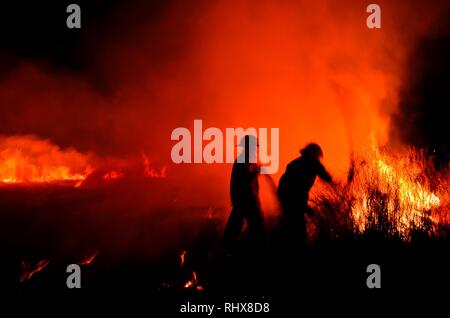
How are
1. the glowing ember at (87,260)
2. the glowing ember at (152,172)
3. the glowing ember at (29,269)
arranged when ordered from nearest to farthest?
the glowing ember at (29,269) < the glowing ember at (87,260) < the glowing ember at (152,172)

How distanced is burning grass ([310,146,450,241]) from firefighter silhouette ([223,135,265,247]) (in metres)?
0.94

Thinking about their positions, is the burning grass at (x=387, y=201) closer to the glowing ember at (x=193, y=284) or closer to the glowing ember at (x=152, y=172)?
the glowing ember at (x=193, y=284)

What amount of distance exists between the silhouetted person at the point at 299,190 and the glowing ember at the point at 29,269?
3.97 metres

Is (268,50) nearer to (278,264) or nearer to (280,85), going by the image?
(280,85)

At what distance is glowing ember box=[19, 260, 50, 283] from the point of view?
237 inches

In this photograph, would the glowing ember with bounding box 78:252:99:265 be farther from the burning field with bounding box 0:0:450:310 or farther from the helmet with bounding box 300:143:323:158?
the helmet with bounding box 300:143:323:158

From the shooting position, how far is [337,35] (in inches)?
484

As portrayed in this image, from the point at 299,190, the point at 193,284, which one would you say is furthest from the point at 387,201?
the point at 193,284

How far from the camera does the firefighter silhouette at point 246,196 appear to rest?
6.35 metres

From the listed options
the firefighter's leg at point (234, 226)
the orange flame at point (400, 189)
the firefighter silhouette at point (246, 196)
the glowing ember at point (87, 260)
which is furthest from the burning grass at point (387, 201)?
the glowing ember at point (87, 260)

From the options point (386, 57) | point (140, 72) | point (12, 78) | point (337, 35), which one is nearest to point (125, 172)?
point (140, 72)

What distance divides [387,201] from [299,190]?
1.47 metres

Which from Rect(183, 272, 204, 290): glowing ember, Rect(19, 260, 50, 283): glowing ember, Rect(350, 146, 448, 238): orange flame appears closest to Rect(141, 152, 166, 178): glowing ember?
Rect(19, 260, 50, 283): glowing ember

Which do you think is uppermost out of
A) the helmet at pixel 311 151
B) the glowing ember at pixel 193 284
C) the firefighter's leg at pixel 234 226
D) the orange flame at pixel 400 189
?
the helmet at pixel 311 151
